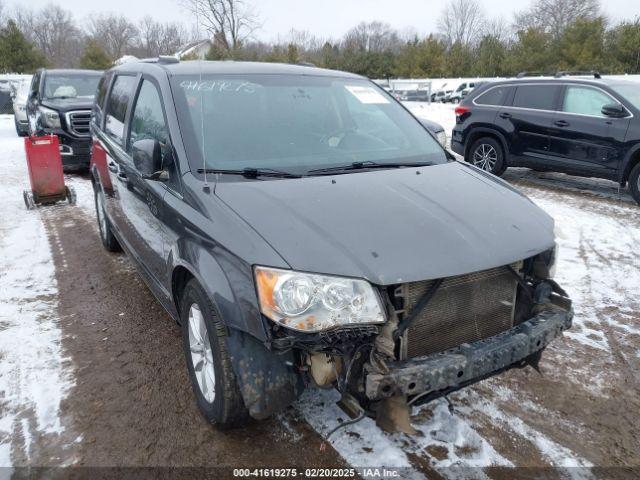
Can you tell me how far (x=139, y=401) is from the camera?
291 cm

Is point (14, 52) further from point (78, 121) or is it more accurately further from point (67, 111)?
point (78, 121)

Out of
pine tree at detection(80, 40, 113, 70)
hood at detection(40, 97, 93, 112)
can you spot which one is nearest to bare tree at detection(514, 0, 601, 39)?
pine tree at detection(80, 40, 113, 70)

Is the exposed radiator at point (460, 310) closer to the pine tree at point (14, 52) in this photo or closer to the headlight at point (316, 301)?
the headlight at point (316, 301)

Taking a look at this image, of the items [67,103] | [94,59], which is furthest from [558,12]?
[67,103]

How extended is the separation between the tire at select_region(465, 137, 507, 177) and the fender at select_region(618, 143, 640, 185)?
188 centimetres

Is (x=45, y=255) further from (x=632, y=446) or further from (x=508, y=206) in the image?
(x=632, y=446)

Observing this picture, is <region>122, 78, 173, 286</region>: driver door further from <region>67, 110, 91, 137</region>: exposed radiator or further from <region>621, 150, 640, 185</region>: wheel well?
<region>621, 150, 640, 185</region>: wheel well

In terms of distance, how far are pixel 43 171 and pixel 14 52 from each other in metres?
34.4

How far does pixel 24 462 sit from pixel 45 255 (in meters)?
3.31

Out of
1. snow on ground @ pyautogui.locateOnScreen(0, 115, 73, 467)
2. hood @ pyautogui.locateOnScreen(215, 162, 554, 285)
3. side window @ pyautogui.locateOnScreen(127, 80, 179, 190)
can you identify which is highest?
side window @ pyautogui.locateOnScreen(127, 80, 179, 190)

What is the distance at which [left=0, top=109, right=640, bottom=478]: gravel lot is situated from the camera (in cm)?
248

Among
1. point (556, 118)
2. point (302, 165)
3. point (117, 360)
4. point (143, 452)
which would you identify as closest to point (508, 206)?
point (302, 165)

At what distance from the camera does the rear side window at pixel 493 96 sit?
29.0ft

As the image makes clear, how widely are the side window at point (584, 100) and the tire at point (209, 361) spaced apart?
7.15 metres
